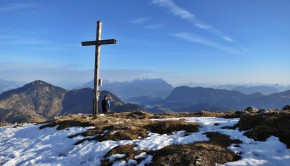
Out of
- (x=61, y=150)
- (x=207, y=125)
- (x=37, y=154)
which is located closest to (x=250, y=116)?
(x=207, y=125)

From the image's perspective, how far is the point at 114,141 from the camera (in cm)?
1948

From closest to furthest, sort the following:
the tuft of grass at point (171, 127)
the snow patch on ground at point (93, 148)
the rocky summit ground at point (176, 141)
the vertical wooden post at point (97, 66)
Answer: the rocky summit ground at point (176, 141) < the snow patch on ground at point (93, 148) < the tuft of grass at point (171, 127) < the vertical wooden post at point (97, 66)

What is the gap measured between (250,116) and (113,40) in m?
15.9

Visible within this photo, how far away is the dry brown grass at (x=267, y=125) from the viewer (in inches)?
678

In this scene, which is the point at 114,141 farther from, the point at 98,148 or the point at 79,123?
the point at 79,123

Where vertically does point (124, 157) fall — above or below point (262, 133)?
below

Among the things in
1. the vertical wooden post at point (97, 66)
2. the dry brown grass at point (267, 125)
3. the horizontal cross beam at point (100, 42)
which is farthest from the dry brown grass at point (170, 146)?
the horizontal cross beam at point (100, 42)

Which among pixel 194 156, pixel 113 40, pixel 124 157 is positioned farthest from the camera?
pixel 113 40

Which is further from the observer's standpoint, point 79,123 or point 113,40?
point 113,40

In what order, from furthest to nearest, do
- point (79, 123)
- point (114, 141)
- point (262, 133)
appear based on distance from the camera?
point (79, 123) → point (114, 141) → point (262, 133)

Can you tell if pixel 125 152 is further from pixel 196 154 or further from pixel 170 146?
pixel 196 154

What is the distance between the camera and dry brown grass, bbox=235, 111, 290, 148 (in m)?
17.2

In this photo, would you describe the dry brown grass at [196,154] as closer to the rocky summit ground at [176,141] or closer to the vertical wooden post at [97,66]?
the rocky summit ground at [176,141]

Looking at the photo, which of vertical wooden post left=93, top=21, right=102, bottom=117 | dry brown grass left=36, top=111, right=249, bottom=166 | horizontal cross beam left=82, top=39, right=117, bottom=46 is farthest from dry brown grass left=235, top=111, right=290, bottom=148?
vertical wooden post left=93, top=21, right=102, bottom=117
